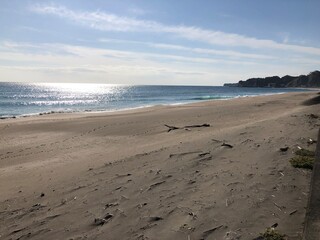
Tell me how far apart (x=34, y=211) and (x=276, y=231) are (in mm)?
4611

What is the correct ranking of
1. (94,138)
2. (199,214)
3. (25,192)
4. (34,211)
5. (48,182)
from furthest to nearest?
1. (94,138)
2. (48,182)
3. (25,192)
4. (34,211)
5. (199,214)

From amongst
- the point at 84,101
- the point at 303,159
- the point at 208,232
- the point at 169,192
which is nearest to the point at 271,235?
the point at 208,232

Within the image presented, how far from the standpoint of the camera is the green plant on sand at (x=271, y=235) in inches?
184

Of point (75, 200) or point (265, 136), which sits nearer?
point (75, 200)

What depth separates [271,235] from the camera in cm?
472

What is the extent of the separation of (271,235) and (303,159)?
3.43 metres

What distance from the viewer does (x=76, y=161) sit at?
1098 cm

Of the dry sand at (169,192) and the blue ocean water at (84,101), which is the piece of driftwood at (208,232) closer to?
the dry sand at (169,192)

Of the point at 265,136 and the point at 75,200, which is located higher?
the point at 265,136

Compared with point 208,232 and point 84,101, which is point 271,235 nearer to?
point 208,232

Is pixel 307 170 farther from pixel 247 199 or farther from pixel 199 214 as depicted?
pixel 199 214

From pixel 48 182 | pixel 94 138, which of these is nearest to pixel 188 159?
pixel 48 182

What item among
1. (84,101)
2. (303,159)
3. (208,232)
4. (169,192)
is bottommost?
(84,101)

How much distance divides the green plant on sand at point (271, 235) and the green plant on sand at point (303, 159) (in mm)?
3005
